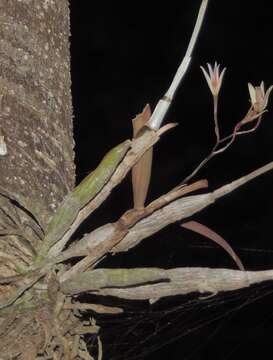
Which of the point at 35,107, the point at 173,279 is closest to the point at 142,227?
the point at 173,279

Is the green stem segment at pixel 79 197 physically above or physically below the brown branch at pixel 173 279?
above

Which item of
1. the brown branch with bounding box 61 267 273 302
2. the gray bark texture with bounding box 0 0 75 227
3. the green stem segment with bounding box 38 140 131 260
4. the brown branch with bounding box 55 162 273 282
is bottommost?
the brown branch with bounding box 61 267 273 302

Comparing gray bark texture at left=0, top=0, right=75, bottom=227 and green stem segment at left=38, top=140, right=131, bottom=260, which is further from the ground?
gray bark texture at left=0, top=0, right=75, bottom=227

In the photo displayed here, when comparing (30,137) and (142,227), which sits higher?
(30,137)

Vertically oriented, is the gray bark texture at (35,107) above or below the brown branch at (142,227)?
above

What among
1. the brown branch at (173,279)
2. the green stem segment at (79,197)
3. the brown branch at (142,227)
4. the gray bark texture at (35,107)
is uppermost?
the gray bark texture at (35,107)

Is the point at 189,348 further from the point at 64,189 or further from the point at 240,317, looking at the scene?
the point at 64,189

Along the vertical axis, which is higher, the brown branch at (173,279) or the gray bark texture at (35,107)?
the gray bark texture at (35,107)

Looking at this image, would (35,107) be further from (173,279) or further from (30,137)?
(173,279)
